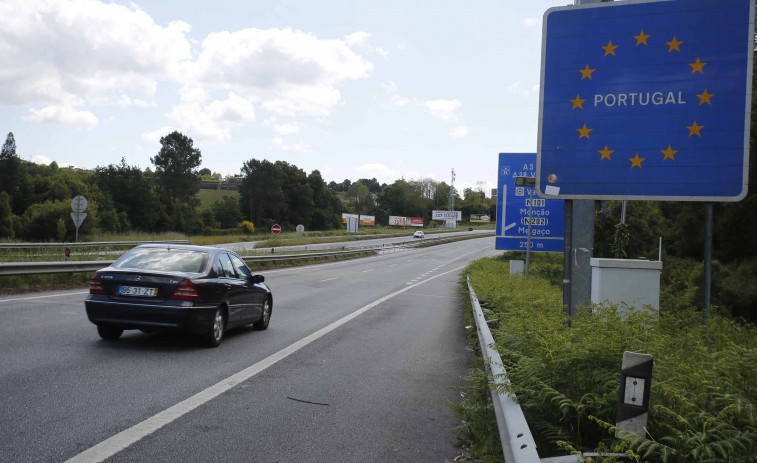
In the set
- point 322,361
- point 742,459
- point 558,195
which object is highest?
point 558,195

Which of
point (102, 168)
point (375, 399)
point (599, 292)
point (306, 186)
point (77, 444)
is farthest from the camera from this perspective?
point (306, 186)

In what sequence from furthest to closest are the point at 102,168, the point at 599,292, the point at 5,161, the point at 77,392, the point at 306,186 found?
the point at 306,186 < the point at 102,168 < the point at 5,161 < the point at 599,292 < the point at 77,392

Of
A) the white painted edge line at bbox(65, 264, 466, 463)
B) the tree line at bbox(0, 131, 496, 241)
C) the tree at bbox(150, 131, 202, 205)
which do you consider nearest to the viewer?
the white painted edge line at bbox(65, 264, 466, 463)

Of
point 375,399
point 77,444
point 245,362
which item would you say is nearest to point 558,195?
point 375,399

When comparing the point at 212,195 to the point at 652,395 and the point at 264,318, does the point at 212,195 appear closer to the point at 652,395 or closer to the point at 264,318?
the point at 264,318

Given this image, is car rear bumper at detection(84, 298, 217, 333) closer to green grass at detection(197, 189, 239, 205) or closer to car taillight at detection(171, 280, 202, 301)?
car taillight at detection(171, 280, 202, 301)

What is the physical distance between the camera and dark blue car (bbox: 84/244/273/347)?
8195mm

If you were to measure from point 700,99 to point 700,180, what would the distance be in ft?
3.33

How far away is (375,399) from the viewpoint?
6.29 meters

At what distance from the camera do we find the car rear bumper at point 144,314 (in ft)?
26.8

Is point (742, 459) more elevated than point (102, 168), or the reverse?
point (102, 168)

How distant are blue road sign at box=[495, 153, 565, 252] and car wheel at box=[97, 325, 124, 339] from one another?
16.4m

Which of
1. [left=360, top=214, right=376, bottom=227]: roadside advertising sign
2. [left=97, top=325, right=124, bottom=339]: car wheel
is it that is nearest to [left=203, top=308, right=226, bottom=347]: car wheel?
[left=97, top=325, right=124, bottom=339]: car wheel

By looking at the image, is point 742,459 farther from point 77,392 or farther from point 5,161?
point 5,161
